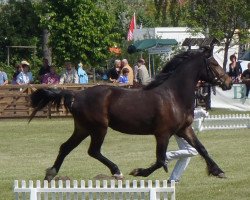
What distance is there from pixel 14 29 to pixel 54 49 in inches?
424

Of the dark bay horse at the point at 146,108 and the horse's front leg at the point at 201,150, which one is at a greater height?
the dark bay horse at the point at 146,108

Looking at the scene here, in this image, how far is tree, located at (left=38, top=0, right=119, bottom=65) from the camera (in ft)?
126

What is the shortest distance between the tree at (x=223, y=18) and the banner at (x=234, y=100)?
8683 mm

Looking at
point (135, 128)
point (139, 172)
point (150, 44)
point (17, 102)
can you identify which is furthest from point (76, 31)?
point (139, 172)

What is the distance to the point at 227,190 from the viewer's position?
15266mm

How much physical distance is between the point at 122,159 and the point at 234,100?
15691mm

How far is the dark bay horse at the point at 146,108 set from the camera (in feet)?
52.3

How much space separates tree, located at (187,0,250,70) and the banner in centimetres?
868

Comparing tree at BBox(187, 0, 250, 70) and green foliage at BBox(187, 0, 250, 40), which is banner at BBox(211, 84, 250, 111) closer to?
tree at BBox(187, 0, 250, 70)

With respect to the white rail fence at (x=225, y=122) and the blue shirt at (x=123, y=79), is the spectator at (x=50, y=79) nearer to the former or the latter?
the blue shirt at (x=123, y=79)

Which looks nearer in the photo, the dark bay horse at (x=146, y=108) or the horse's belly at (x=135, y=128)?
the dark bay horse at (x=146, y=108)

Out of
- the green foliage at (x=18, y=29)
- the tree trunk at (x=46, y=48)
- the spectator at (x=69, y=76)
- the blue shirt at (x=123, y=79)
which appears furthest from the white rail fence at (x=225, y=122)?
the green foliage at (x=18, y=29)

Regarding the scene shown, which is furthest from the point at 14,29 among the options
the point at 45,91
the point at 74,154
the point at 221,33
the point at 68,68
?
the point at 45,91

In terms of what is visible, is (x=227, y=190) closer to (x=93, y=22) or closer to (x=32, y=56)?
(x=93, y=22)
